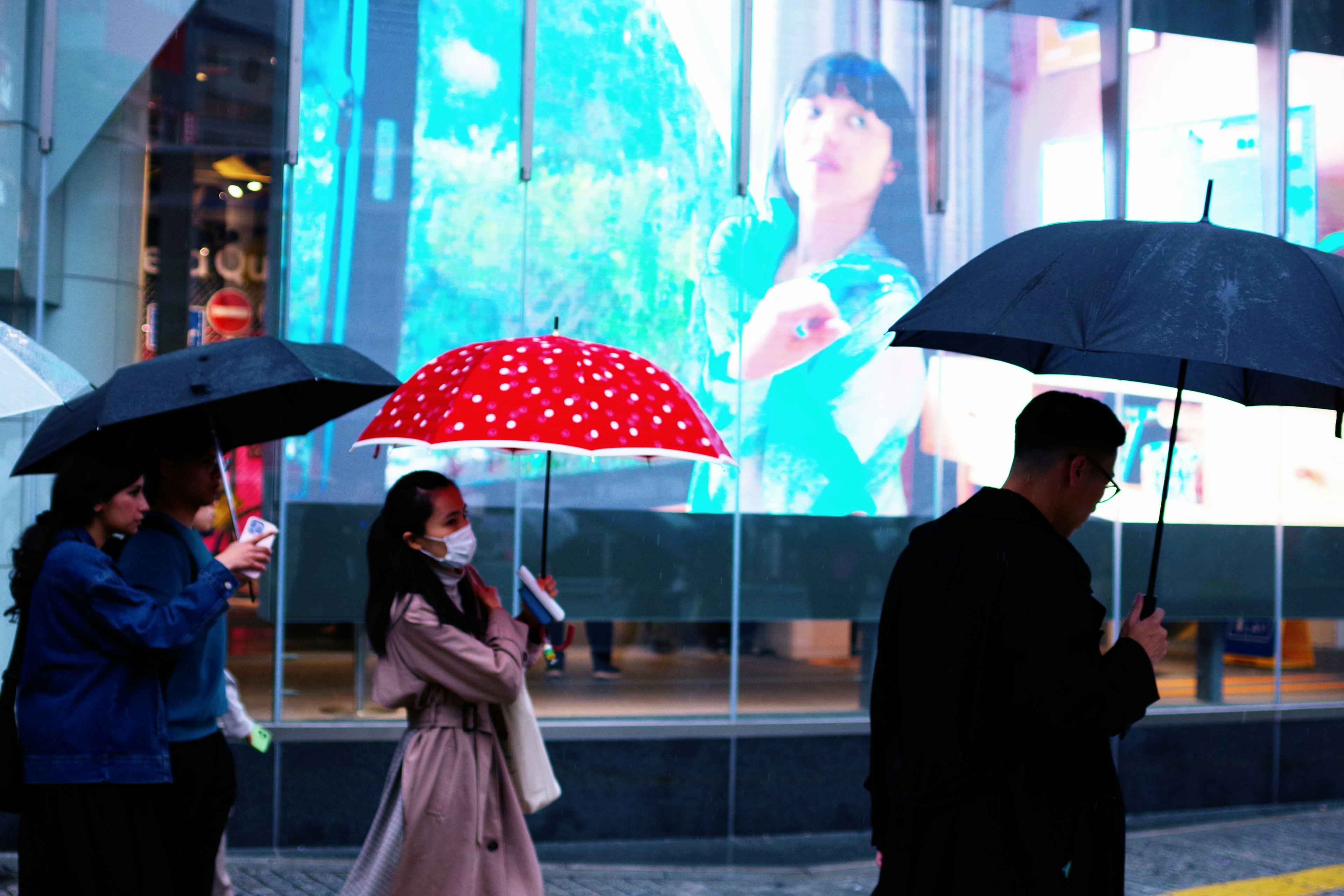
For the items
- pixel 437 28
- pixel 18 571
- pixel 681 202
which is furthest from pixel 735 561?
pixel 18 571

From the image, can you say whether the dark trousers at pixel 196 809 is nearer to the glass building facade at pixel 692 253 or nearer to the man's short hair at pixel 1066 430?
the man's short hair at pixel 1066 430

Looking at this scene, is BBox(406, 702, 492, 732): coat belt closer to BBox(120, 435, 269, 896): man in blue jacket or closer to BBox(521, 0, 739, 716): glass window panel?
BBox(120, 435, 269, 896): man in blue jacket

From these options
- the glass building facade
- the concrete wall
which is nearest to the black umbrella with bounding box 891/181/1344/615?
the glass building facade

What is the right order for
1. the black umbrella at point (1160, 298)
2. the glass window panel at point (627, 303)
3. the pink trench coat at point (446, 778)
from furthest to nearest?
the glass window panel at point (627, 303) < the pink trench coat at point (446, 778) < the black umbrella at point (1160, 298)

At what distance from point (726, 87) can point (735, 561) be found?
289 centimetres

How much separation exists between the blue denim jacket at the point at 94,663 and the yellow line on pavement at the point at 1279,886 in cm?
498

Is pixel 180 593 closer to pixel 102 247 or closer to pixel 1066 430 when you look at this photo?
pixel 1066 430

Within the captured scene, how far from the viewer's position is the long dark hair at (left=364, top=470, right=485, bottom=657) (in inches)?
179

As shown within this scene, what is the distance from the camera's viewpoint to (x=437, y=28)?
778 centimetres

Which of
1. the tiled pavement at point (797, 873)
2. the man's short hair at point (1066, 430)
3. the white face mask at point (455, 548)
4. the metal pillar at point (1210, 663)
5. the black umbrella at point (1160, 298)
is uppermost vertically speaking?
the black umbrella at point (1160, 298)

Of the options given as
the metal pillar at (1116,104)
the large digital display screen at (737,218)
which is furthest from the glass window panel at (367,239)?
the metal pillar at (1116,104)

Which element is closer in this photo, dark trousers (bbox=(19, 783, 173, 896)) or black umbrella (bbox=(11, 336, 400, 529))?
dark trousers (bbox=(19, 783, 173, 896))

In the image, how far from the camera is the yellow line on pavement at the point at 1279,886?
6543 millimetres

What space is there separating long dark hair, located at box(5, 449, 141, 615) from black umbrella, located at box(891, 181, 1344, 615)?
2.22 metres
